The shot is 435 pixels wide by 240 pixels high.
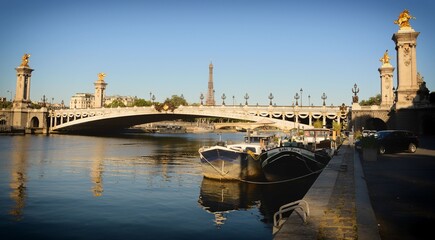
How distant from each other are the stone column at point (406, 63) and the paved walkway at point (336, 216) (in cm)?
4588

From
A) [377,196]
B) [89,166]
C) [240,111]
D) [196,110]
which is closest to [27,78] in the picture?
[196,110]

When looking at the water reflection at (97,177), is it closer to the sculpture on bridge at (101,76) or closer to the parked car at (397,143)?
the parked car at (397,143)

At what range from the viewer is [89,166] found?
33.7m

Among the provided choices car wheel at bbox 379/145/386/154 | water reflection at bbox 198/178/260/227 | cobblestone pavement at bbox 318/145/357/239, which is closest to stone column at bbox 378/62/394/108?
car wheel at bbox 379/145/386/154

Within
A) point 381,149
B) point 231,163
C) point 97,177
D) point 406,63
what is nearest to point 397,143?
point 381,149

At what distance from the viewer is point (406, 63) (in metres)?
54.9

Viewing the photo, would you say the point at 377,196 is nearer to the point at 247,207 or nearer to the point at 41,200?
the point at 247,207

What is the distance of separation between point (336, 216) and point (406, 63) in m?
53.6

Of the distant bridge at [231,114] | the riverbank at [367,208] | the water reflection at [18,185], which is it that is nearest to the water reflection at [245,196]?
the riverbank at [367,208]

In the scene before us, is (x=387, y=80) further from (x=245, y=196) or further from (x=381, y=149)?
(x=245, y=196)

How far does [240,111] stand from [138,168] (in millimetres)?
40749

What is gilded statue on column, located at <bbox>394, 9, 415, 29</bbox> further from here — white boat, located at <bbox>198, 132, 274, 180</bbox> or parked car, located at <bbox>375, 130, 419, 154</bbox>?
white boat, located at <bbox>198, 132, 274, 180</bbox>

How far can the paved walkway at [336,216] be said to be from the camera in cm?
761

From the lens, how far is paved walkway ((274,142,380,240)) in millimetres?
7613
